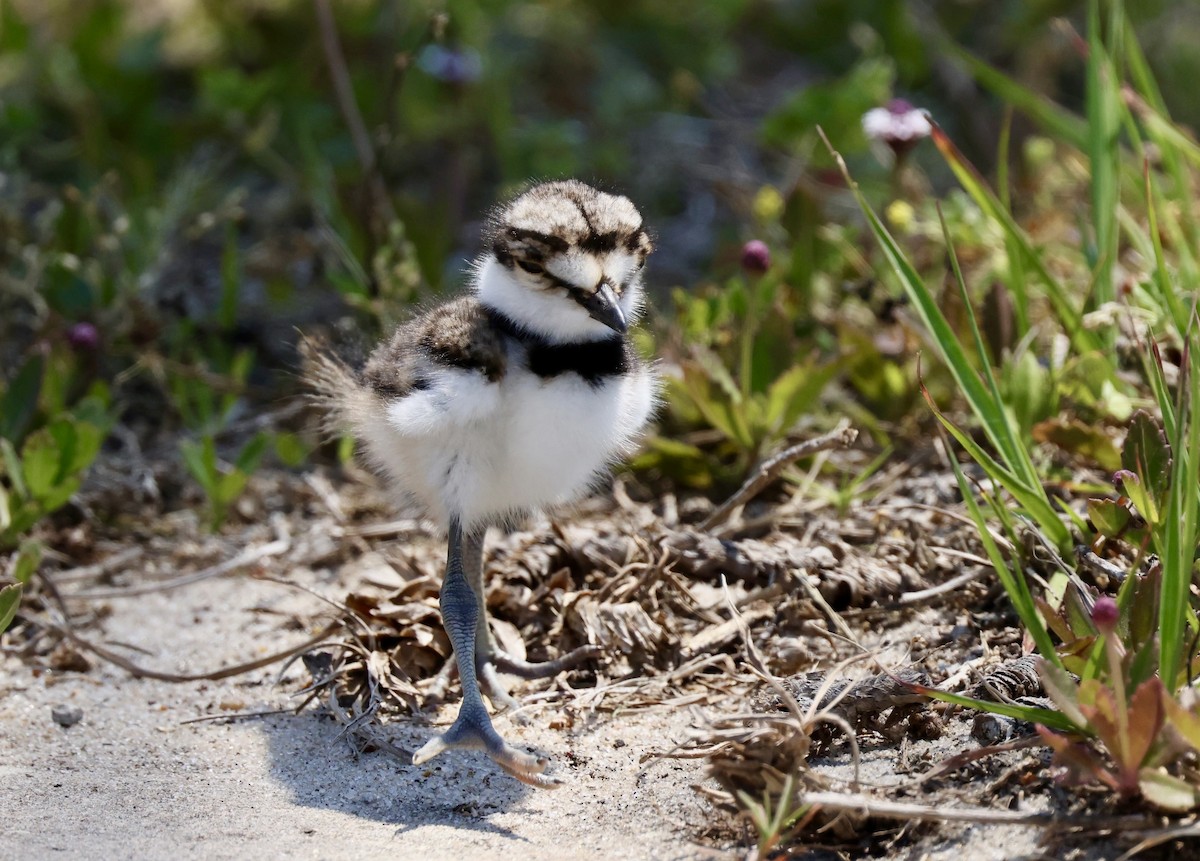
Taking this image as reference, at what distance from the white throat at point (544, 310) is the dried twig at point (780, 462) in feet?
1.89

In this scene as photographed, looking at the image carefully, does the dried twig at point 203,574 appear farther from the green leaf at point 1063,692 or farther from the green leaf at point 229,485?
the green leaf at point 1063,692

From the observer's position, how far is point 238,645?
306 cm

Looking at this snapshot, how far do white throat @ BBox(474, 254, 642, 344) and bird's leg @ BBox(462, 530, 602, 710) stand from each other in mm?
473

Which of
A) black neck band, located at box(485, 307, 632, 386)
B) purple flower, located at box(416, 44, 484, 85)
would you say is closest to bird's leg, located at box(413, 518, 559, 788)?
black neck band, located at box(485, 307, 632, 386)

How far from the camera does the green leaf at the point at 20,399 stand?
339 centimetres

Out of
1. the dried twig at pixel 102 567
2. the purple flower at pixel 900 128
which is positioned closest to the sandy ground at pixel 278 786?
the dried twig at pixel 102 567

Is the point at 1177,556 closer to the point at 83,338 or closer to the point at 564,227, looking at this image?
the point at 564,227

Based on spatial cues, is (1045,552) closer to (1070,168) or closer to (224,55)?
(1070,168)

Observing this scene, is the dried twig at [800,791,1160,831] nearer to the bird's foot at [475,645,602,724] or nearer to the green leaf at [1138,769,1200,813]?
the green leaf at [1138,769,1200,813]

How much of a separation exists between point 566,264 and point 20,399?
167cm

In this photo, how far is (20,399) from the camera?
3.39 metres

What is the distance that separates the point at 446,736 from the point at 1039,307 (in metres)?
2.38

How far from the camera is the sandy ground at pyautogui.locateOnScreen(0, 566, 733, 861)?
2.17m

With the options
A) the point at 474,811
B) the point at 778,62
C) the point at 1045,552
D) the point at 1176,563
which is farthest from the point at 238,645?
the point at 778,62
